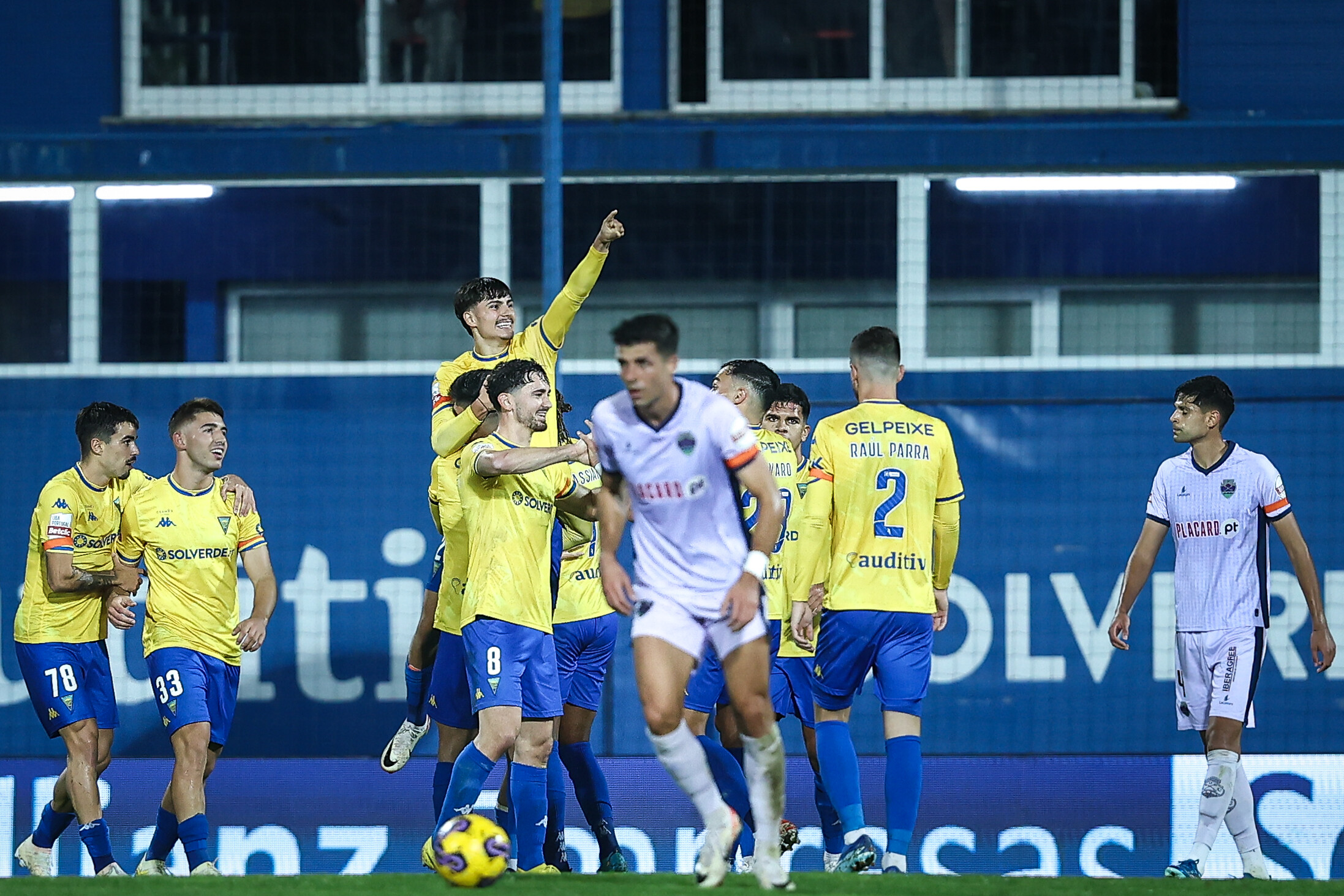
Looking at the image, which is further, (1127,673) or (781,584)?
(1127,673)

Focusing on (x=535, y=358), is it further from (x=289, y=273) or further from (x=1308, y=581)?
(x=289, y=273)

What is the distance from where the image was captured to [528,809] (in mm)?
6586

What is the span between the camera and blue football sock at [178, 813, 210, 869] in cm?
718

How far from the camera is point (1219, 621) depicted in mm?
7277

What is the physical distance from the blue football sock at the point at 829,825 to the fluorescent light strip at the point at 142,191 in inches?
264

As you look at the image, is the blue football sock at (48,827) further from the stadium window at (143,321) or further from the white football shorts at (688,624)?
the stadium window at (143,321)

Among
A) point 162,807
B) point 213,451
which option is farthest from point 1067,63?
point 162,807

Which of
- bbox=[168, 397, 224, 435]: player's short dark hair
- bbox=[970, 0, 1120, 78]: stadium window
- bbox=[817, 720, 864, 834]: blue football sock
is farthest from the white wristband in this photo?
bbox=[970, 0, 1120, 78]: stadium window

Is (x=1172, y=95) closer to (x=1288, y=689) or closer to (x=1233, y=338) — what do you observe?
(x=1233, y=338)

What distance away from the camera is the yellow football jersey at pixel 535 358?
6.82 meters

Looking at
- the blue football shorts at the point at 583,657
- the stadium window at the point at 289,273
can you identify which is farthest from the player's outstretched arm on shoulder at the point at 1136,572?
the stadium window at the point at 289,273

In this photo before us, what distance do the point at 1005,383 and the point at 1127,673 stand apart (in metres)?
2.09

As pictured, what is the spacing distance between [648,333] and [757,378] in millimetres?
2271

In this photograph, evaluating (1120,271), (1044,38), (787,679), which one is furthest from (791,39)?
(787,679)
